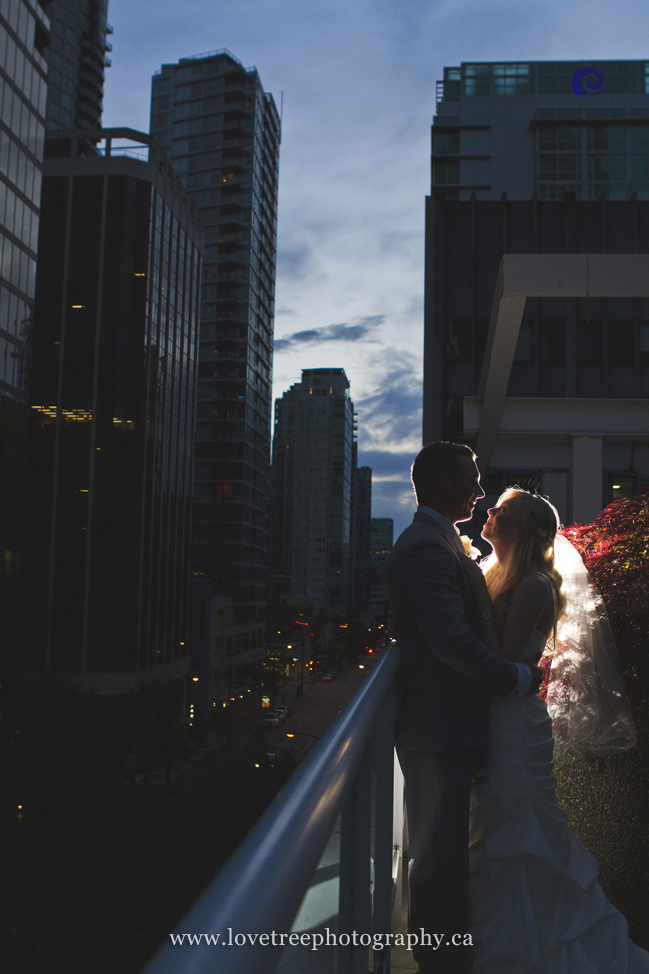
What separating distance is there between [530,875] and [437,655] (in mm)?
1012

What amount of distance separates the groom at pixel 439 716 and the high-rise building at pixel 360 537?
14531 cm

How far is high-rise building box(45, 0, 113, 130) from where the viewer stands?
295 feet

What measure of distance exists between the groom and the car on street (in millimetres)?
45856

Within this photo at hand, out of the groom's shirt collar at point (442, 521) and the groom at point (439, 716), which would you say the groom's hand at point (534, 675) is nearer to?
the groom at point (439, 716)

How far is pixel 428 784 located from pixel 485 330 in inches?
426

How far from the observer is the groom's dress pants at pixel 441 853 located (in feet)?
7.75

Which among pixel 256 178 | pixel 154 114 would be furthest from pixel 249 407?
pixel 154 114

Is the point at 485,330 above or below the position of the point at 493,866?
above

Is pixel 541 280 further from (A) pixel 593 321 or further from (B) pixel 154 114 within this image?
(B) pixel 154 114

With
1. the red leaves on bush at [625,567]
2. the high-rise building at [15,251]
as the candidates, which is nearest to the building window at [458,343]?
the red leaves on bush at [625,567]

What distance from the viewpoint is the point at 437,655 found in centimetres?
236

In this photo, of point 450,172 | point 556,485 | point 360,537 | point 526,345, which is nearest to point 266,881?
point 556,485

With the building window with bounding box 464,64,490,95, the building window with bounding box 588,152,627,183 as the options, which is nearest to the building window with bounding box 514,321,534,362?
the building window with bounding box 588,152,627,183

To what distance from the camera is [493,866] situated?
2617mm
